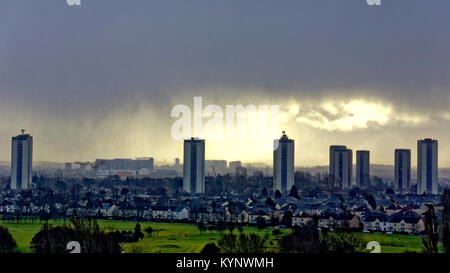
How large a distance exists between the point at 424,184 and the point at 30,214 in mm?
6444

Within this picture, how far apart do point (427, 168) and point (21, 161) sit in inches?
243

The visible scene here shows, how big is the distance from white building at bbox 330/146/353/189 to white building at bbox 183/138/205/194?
182cm

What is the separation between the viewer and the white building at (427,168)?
751 cm

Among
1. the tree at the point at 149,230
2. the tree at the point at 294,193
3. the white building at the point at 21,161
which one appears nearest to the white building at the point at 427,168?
the tree at the point at 294,193

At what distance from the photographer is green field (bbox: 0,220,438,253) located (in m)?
5.48

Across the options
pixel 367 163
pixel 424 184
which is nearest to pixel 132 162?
pixel 367 163

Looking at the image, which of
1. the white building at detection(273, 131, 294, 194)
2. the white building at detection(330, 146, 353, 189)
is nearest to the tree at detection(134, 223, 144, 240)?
the white building at detection(273, 131, 294, 194)

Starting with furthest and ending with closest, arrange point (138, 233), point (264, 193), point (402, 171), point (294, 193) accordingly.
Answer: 1. point (264, 193)
2. point (294, 193)
3. point (402, 171)
4. point (138, 233)

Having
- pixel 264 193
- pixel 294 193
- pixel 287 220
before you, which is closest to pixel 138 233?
pixel 287 220

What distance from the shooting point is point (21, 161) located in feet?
27.7

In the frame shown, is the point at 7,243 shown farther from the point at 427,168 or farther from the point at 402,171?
the point at 402,171

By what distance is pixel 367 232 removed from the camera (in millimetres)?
7191

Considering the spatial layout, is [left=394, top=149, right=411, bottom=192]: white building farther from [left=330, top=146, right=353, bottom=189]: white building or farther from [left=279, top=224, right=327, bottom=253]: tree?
[left=279, top=224, right=327, bottom=253]: tree

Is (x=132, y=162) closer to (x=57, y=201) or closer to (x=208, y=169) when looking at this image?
(x=208, y=169)
